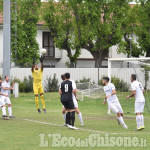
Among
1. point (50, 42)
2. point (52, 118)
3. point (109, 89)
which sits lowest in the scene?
point (52, 118)

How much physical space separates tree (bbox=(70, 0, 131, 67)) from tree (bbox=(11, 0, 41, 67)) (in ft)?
16.9

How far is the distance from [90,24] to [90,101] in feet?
48.7

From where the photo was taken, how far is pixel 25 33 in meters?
48.2

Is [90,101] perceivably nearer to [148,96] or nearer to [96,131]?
[148,96]

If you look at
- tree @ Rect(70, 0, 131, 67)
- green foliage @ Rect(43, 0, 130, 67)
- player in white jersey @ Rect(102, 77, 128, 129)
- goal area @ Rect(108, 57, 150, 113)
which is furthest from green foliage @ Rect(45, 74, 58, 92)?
player in white jersey @ Rect(102, 77, 128, 129)

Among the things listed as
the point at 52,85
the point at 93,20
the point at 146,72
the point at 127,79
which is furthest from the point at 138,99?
the point at 93,20

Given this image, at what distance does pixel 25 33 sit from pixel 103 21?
27.3 ft

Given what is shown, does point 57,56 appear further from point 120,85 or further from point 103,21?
point 120,85

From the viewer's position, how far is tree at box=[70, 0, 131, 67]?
4422 centimetres

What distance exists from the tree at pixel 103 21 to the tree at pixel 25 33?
5.14 meters

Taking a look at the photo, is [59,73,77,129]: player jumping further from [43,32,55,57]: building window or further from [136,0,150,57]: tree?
[43,32,55,57]: building window

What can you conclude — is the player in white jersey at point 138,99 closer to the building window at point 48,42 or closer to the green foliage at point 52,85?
the green foliage at point 52,85

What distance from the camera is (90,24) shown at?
148 ft

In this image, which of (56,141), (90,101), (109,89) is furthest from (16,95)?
(56,141)
